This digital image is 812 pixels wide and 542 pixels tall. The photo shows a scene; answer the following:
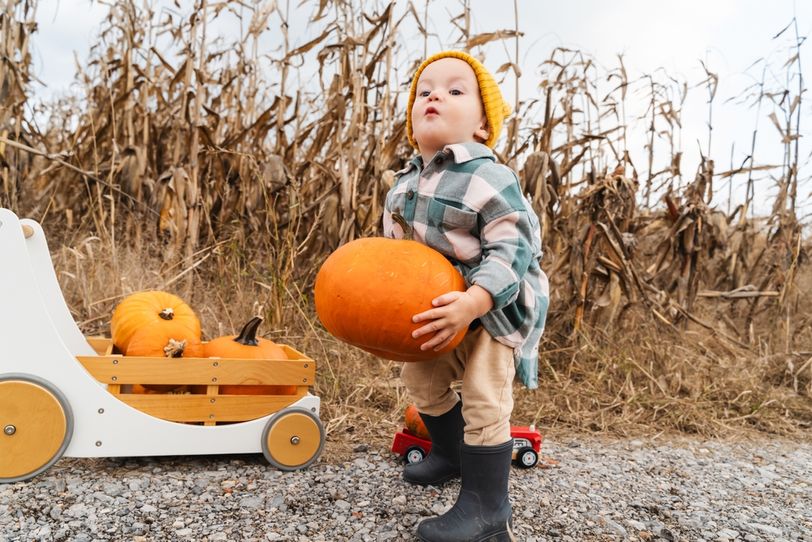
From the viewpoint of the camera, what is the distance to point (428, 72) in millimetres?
1722

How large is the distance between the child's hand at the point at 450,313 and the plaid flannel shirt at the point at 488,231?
0.03 metres

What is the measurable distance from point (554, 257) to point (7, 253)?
8.71 ft

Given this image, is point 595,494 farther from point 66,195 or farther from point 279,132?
point 66,195

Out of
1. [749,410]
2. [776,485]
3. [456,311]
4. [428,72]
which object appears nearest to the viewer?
[456,311]

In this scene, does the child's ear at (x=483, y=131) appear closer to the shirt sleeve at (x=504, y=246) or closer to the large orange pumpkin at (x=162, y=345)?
the shirt sleeve at (x=504, y=246)

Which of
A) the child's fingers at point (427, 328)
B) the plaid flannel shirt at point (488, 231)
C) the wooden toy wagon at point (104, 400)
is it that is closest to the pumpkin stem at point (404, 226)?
the plaid flannel shirt at point (488, 231)

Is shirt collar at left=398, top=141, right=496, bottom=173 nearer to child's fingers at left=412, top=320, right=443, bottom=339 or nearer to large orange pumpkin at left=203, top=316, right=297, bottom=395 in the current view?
child's fingers at left=412, top=320, right=443, bottom=339

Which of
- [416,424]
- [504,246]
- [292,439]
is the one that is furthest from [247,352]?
[504,246]

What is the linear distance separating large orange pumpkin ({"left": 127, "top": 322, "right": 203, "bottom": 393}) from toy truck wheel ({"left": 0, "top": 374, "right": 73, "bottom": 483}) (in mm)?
311

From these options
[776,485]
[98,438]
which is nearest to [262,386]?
[98,438]

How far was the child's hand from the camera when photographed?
1.43 m

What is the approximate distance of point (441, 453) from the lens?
2.06m

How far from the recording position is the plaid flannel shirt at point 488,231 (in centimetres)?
154

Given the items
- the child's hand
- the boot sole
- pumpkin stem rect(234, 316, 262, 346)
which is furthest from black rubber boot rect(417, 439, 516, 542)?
pumpkin stem rect(234, 316, 262, 346)
